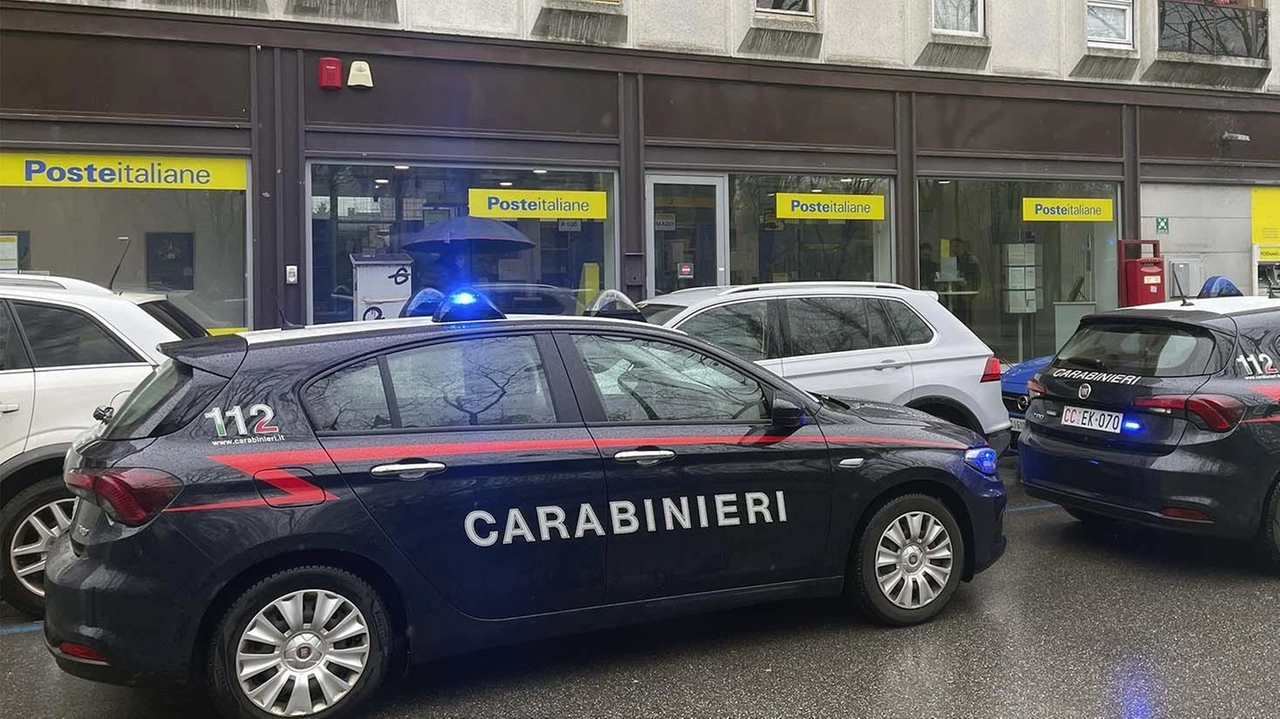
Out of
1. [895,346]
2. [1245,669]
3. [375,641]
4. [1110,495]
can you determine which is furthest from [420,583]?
[895,346]

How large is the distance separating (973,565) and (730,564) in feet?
4.57

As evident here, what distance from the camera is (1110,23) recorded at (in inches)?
545

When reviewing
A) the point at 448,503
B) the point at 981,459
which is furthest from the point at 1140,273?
the point at 448,503

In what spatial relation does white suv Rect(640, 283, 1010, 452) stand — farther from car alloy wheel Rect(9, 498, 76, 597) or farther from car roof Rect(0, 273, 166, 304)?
car alloy wheel Rect(9, 498, 76, 597)

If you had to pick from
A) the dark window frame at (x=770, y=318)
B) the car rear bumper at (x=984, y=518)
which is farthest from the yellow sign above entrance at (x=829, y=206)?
the car rear bumper at (x=984, y=518)

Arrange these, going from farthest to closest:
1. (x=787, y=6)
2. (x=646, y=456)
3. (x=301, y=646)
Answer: (x=787, y=6)
(x=646, y=456)
(x=301, y=646)

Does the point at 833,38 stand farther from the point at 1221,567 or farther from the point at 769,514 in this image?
the point at 769,514

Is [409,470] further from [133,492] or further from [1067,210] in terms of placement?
[1067,210]

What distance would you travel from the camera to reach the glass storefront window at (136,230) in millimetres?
9516

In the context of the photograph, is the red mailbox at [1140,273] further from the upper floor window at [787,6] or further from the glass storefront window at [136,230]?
the glass storefront window at [136,230]

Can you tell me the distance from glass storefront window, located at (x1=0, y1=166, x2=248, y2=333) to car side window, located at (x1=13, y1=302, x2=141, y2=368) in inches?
161

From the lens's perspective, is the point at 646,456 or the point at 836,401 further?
the point at 836,401

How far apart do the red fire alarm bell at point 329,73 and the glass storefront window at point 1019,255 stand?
7257 millimetres

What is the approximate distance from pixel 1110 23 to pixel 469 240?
9.61 metres
